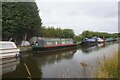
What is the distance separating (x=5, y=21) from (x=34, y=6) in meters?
4.41

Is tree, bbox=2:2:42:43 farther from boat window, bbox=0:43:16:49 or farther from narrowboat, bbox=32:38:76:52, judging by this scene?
boat window, bbox=0:43:16:49

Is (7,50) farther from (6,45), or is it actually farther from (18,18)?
(18,18)

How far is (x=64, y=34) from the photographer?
44.0m

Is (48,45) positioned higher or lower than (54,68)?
higher

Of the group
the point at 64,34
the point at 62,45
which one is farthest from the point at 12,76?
the point at 64,34

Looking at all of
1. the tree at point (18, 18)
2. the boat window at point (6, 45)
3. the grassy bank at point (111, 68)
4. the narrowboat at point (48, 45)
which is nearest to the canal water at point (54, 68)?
the grassy bank at point (111, 68)

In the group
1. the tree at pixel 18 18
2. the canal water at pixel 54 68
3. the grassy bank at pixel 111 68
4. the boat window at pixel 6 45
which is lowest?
the canal water at pixel 54 68

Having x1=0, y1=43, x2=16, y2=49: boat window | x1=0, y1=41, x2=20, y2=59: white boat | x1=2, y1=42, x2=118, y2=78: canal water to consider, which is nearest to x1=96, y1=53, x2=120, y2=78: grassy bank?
x1=2, y1=42, x2=118, y2=78: canal water

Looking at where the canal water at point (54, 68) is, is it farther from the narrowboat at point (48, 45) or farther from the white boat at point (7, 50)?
the narrowboat at point (48, 45)

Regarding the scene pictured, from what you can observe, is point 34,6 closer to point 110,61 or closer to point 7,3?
point 7,3

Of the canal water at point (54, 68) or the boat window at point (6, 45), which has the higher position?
the boat window at point (6, 45)

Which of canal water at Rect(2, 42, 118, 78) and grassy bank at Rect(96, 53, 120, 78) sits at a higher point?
grassy bank at Rect(96, 53, 120, 78)

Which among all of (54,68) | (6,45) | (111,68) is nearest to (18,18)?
(6,45)

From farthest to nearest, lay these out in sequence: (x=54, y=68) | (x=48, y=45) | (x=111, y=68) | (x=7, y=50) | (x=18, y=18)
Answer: (x=48, y=45), (x=18, y=18), (x=7, y=50), (x=54, y=68), (x=111, y=68)
